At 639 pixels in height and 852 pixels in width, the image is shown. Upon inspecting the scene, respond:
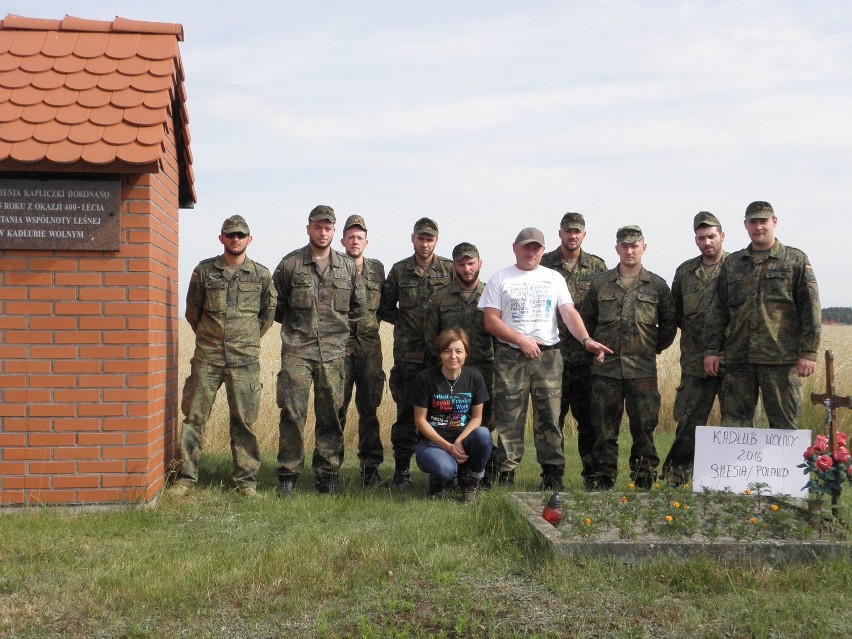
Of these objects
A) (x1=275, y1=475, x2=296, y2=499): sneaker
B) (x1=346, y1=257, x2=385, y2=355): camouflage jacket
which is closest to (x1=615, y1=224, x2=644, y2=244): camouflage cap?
(x1=346, y1=257, x2=385, y2=355): camouflage jacket

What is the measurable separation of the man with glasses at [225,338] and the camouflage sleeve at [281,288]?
9.2 inches

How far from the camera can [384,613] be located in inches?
167

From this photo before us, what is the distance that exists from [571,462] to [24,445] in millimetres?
5985

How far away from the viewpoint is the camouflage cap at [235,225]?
700cm

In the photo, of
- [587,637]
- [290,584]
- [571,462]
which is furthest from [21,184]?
[571,462]

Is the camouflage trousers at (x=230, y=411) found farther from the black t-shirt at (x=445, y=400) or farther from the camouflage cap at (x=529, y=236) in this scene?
the camouflage cap at (x=529, y=236)

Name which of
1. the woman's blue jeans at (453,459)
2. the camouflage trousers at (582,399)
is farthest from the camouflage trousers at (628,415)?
the woman's blue jeans at (453,459)

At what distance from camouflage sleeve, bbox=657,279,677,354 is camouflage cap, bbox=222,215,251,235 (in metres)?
3.64

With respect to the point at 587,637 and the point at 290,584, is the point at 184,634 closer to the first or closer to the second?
the point at 290,584

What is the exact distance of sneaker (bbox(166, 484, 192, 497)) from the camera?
6.79m

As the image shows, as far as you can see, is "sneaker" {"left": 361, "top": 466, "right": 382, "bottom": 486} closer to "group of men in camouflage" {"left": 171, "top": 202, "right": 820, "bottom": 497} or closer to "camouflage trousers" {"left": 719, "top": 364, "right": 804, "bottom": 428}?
"group of men in camouflage" {"left": 171, "top": 202, "right": 820, "bottom": 497}

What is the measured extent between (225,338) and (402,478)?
84.6 inches

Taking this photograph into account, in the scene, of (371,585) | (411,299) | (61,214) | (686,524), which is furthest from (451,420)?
(61,214)

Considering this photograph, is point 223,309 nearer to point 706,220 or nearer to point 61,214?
point 61,214
